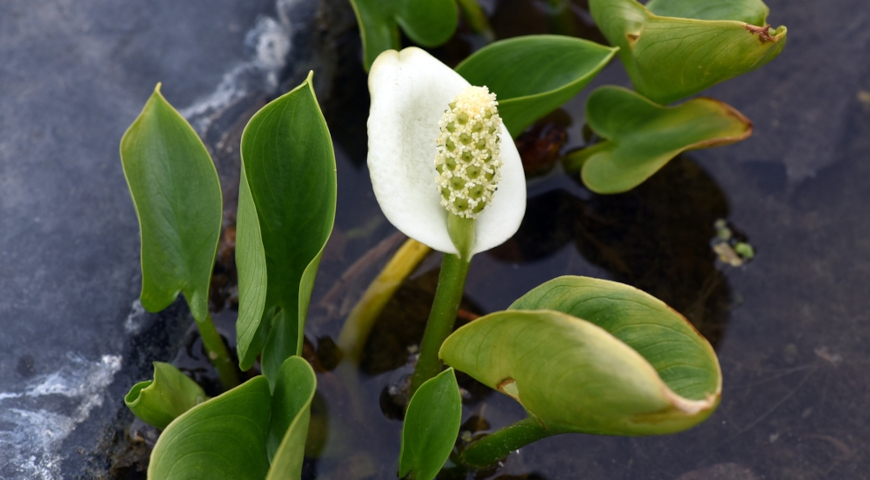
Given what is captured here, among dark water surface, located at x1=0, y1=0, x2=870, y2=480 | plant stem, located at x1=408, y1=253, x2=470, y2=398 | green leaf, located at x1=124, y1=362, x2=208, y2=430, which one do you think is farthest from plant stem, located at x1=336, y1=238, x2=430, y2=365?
green leaf, located at x1=124, y1=362, x2=208, y2=430

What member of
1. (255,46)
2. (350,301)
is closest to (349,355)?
(350,301)

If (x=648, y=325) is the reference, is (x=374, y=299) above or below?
below

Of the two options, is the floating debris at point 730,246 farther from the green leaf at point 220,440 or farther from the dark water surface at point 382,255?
the green leaf at point 220,440

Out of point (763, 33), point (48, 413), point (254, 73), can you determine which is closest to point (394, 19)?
point (254, 73)

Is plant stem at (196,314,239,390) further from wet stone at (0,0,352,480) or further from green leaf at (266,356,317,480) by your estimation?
green leaf at (266,356,317,480)

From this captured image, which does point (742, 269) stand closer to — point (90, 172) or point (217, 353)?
point (217, 353)

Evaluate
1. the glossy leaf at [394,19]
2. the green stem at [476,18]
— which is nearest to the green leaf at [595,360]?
the glossy leaf at [394,19]

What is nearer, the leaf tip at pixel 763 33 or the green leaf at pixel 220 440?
the green leaf at pixel 220 440
